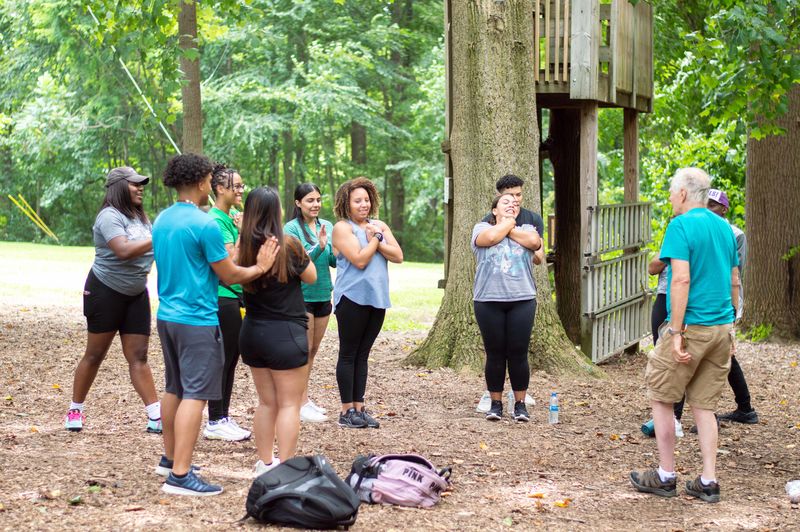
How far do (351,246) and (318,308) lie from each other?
569mm

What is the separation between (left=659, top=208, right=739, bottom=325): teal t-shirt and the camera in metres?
5.32

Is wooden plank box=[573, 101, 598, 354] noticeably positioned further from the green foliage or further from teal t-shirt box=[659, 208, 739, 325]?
teal t-shirt box=[659, 208, 739, 325]

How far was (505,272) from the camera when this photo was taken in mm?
7234

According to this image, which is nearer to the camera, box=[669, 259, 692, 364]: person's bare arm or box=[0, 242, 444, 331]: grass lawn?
box=[669, 259, 692, 364]: person's bare arm

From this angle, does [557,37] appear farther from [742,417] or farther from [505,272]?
[742,417]

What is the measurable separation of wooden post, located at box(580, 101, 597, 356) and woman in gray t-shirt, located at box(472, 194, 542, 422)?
10.1 feet

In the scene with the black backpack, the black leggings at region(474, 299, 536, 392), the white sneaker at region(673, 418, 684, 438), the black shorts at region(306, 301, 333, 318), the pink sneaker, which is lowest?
the white sneaker at region(673, 418, 684, 438)

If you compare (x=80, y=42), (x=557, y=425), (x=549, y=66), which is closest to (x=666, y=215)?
(x=549, y=66)

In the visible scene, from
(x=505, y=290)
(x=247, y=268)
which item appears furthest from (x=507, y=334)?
(x=247, y=268)

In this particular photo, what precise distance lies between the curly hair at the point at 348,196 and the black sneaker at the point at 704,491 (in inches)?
113

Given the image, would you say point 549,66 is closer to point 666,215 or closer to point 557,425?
point 557,425

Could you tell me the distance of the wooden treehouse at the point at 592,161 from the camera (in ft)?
33.7

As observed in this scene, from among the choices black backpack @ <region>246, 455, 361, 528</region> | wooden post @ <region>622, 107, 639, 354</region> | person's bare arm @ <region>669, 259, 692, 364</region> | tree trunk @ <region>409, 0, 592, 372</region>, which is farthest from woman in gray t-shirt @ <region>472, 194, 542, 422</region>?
wooden post @ <region>622, 107, 639, 354</region>

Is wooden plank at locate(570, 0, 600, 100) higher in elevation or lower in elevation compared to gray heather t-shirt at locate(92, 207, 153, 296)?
higher
